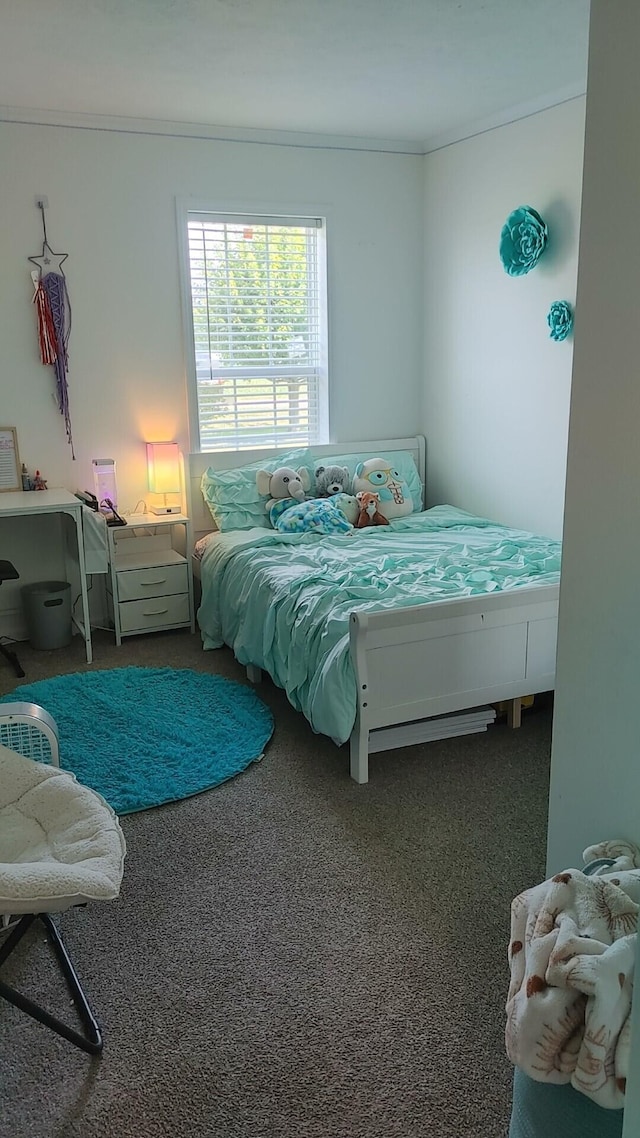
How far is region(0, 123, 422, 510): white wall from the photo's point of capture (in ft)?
13.7

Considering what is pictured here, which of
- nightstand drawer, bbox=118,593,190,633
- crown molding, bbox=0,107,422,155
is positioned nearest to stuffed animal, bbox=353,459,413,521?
nightstand drawer, bbox=118,593,190,633

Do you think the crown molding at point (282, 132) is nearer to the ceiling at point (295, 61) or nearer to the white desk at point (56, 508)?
the ceiling at point (295, 61)

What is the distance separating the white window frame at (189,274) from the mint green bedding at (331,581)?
2.66 ft

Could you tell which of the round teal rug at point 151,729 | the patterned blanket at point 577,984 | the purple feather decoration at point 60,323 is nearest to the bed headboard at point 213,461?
the purple feather decoration at point 60,323

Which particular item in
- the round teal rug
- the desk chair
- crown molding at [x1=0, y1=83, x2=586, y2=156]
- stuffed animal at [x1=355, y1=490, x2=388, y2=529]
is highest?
crown molding at [x1=0, y1=83, x2=586, y2=156]

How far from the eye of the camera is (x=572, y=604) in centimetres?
179

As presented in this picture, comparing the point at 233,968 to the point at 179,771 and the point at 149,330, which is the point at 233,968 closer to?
the point at 179,771

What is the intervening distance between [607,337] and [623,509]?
1.07 feet

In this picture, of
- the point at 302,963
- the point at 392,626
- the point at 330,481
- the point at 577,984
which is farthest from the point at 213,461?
the point at 577,984

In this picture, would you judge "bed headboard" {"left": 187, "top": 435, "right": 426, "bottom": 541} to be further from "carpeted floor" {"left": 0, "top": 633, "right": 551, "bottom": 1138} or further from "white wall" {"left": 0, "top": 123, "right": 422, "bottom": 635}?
"carpeted floor" {"left": 0, "top": 633, "right": 551, "bottom": 1138}

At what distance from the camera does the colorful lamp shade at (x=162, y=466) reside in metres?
4.55

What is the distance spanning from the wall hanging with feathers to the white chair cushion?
9.04ft

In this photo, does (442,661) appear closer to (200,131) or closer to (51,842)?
(51,842)

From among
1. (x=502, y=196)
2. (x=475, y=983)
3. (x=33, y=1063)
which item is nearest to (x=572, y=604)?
(x=475, y=983)
